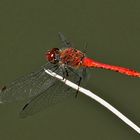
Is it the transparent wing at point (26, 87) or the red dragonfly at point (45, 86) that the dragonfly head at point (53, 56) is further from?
the transparent wing at point (26, 87)

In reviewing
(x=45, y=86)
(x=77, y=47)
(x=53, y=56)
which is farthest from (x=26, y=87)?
(x=77, y=47)

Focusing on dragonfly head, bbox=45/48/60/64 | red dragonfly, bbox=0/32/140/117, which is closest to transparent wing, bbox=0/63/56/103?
red dragonfly, bbox=0/32/140/117

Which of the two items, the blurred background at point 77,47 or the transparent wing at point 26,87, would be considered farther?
the blurred background at point 77,47

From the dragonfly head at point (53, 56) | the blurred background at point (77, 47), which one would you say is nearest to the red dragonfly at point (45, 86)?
the dragonfly head at point (53, 56)

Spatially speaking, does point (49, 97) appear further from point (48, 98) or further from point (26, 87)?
point (26, 87)

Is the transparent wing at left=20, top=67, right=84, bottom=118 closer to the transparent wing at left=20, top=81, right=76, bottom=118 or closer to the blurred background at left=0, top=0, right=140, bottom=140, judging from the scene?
the transparent wing at left=20, top=81, right=76, bottom=118
